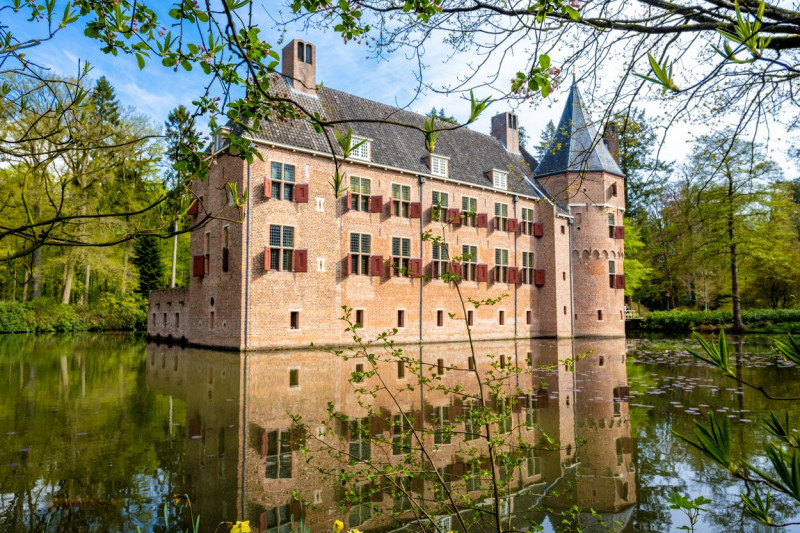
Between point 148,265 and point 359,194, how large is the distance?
20.1m

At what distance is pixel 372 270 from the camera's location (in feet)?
67.8

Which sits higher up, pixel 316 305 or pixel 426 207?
pixel 426 207

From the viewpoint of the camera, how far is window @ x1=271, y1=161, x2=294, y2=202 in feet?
61.1

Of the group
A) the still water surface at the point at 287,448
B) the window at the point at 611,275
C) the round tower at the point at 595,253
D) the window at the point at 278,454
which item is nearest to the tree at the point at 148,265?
the still water surface at the point at 287,448

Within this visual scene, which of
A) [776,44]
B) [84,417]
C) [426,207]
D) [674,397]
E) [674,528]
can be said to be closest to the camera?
[674,528]

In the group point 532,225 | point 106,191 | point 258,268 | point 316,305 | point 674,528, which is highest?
point 106,191

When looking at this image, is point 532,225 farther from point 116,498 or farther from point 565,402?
point 116,498

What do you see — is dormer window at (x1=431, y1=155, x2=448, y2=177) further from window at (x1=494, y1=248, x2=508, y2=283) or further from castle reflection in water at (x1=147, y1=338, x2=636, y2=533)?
castle reflection in water at (x1=147, y1=338, x2=636, y2=533)

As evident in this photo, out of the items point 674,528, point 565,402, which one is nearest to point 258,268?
point 565,402

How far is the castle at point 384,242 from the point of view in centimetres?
1838

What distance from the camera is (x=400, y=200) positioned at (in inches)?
871

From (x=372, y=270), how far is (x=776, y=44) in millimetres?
17366

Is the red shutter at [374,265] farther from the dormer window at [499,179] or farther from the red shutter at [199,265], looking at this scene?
the dormer window at [499,179]

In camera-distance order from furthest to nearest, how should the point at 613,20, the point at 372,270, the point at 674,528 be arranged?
the point at 372,270 < the point at 613,20 < the point at 674,528
